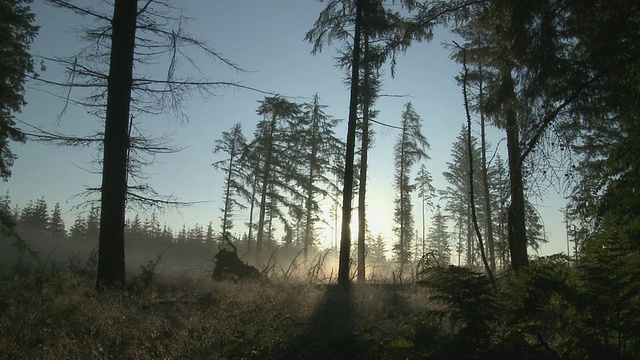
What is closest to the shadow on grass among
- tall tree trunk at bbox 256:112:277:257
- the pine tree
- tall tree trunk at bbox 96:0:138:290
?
tall tree trunk at bbox 96:0:138:290

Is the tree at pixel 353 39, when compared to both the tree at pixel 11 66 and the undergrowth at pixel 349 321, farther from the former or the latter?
the tree at pixel 11 66

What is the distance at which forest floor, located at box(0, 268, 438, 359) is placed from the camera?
3850 mm

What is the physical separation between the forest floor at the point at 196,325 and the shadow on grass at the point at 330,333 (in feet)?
0.04

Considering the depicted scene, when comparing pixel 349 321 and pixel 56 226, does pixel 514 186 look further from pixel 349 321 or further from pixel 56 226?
pixel 56 226

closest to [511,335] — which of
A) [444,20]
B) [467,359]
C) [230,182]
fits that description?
[467,359]

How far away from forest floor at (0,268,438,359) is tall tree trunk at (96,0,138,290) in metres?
0.60

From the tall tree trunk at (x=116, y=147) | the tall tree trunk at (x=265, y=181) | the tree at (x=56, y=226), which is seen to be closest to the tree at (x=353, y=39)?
the tall tree trunk at (x=116, y=147)

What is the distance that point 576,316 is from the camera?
2.82 meters

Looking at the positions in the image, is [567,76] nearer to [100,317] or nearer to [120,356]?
[120,356]

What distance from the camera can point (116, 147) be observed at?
7.25 m

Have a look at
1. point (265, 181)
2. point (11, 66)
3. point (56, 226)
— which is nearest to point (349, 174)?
point (11, 66)

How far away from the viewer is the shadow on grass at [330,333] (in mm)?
3590

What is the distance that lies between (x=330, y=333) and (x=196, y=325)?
5.94 ft

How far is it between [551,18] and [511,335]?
12.6 feet
